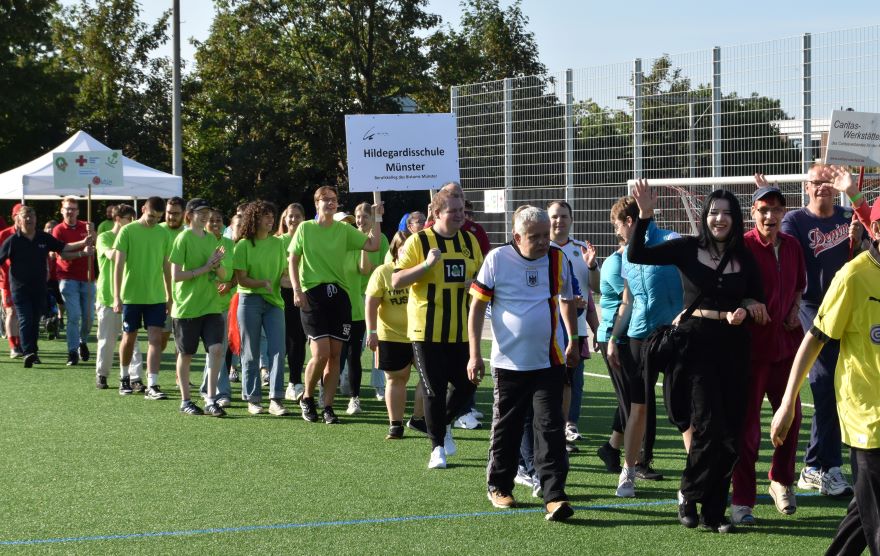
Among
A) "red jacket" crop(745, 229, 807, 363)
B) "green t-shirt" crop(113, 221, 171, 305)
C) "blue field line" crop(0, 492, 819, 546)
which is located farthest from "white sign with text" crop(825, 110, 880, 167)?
"green t-shirt" crop(113, 221, 171, 305)

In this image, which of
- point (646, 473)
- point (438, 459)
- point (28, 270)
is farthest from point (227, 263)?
point (28, 270)

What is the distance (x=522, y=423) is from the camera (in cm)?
721

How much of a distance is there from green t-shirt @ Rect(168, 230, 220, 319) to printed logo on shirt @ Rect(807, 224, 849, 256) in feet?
18.7

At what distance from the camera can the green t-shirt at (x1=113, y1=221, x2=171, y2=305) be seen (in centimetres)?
1230

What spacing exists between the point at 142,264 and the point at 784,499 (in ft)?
24.8

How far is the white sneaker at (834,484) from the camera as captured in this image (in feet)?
24.4

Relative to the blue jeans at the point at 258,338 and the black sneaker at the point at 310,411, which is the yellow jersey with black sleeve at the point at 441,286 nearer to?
the black sneaker at the point at 310,411

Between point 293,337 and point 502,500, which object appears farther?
point 293,337

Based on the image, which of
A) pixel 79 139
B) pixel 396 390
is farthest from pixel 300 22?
pixel 396 390

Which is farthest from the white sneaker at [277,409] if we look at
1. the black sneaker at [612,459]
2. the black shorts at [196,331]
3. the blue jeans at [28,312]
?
the blue jeans at [28,312]

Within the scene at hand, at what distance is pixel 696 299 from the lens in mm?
6461

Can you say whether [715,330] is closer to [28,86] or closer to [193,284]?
[193,284]

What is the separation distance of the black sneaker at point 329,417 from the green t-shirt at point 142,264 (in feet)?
8.65

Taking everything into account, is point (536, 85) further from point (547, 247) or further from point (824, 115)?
point (547, 247)
